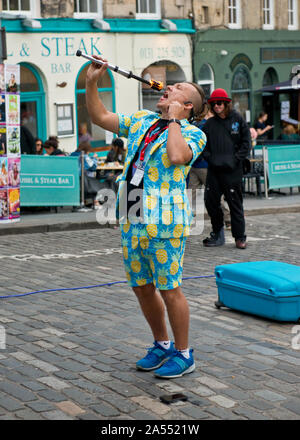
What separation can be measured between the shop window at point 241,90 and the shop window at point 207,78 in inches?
44.8

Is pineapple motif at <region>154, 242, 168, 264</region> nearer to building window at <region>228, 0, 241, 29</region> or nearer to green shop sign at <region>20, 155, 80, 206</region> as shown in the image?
green shop sign at <region>20, 155, 80, 206</region>

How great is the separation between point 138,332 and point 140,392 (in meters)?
1.45

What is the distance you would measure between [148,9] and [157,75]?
1.84 meters

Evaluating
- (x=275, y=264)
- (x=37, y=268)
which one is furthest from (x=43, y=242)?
(x=275, y=264)

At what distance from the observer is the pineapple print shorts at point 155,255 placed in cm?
501

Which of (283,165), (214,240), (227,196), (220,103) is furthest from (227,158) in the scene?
(283,165)

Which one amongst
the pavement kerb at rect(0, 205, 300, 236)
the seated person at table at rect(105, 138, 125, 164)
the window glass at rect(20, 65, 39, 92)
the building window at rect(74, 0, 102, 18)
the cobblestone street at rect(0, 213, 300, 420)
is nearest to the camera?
the cobblestone street at rect(0, 213, 300, 420)

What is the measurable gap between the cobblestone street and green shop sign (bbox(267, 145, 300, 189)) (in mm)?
7134

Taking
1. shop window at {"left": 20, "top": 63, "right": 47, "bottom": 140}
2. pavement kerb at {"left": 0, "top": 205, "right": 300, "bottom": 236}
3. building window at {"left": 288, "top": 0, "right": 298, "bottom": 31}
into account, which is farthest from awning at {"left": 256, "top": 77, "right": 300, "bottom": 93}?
pavement kerb at {"left": 0, "top": 205, "right": 300, "bottom": 236}

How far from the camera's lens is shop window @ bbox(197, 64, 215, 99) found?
83.4 feet

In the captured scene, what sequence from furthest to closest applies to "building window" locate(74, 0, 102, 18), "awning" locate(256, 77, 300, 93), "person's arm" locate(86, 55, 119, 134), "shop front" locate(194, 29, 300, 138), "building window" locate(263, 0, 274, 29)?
"building window" locate(263, 0, 274, 29) → "shop front" locate(194, 29, 300, 138) → "awning" locate(256, 77, 300, 93) → "building window" locate(74, 0, 102, 18) → "person's arm" locate(86, 55, 119, 134)

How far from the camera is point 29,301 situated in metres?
7.45

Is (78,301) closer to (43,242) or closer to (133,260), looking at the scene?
(133,260)

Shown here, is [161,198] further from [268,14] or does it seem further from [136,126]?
[268,14]
